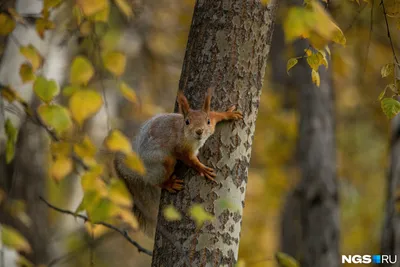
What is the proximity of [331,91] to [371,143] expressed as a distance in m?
5.16

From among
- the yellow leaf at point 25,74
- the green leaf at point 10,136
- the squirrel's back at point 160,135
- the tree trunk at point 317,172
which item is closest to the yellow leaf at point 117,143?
the squirrel's back at point 160,135

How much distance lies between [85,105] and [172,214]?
0.56 metres

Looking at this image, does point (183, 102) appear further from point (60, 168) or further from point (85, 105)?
point (60, 168)

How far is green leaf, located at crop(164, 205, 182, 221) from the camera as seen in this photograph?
2211mm

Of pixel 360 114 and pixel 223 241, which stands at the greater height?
pixel 360 114

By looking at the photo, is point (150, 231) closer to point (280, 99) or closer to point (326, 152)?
point (326, 152)

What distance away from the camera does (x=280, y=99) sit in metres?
7.63

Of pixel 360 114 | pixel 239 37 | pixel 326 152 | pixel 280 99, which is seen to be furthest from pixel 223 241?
pixel 360 114

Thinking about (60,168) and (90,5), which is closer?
(90,5)

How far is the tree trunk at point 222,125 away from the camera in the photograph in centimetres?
235

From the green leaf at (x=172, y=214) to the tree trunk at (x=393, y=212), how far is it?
5.34 ft

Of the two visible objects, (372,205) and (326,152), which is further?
(372,205)

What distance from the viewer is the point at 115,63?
2955 millimetres

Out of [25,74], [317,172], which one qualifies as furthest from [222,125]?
[317,172]
